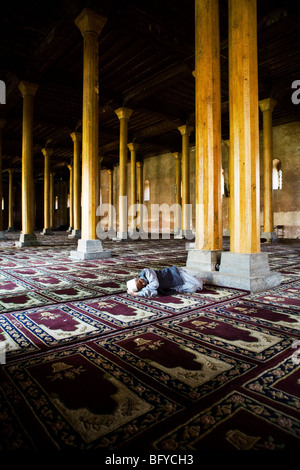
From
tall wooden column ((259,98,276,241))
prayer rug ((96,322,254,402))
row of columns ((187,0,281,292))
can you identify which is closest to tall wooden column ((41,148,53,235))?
tall wooden column ((259,98,276,241))

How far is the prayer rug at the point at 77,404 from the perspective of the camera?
1.25 meters

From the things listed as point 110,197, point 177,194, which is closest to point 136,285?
point 177,194

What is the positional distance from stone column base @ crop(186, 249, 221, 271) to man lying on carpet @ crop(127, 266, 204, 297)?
507 millimetres

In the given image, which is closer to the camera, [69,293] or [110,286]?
[69,293]

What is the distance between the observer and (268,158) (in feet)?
40.4

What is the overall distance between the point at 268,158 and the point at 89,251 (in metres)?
A: 8.82

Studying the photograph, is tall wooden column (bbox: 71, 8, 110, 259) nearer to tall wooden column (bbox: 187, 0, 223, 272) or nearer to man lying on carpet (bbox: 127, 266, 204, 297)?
tall wooden column (bbox: 187, 0, 223, 272)

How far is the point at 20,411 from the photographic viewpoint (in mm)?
1415

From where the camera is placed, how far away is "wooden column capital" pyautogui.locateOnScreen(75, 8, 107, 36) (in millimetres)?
6820

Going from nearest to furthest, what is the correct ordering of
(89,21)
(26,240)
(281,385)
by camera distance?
(281,385)
(89,21)
(26,240)

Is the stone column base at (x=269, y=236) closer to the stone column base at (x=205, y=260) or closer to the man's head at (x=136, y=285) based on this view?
the stone column base at (x=205, y=260)

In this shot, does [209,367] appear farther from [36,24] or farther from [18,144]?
[18,144]

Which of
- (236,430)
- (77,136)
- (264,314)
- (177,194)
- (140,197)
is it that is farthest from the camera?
(140,197)

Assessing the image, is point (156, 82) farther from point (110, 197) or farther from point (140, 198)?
point (110, 197)
